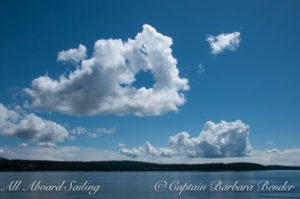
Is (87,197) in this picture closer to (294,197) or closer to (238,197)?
(238,197)

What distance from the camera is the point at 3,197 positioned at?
68.2 m

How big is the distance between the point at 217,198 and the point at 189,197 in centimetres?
748

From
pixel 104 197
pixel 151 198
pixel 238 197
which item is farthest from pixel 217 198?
pixel 104 197

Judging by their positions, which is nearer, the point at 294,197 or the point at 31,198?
the point at 31,198

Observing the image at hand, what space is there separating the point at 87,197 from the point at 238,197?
41.4 meters

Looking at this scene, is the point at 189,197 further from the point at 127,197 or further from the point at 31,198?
the point at 31,198

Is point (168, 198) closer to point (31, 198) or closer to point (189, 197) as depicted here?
point (189, 197)

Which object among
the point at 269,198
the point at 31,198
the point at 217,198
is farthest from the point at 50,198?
the point at 269,198

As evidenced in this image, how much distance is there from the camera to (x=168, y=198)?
68.9 metres

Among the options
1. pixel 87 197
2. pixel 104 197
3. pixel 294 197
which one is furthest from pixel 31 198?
pixel 294 197

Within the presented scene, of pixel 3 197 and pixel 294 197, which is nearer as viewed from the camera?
pixel 3 197

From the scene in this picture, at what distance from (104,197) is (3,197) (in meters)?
26.3

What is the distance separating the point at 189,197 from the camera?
7150 centimetres

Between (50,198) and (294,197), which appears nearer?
(50,198)
